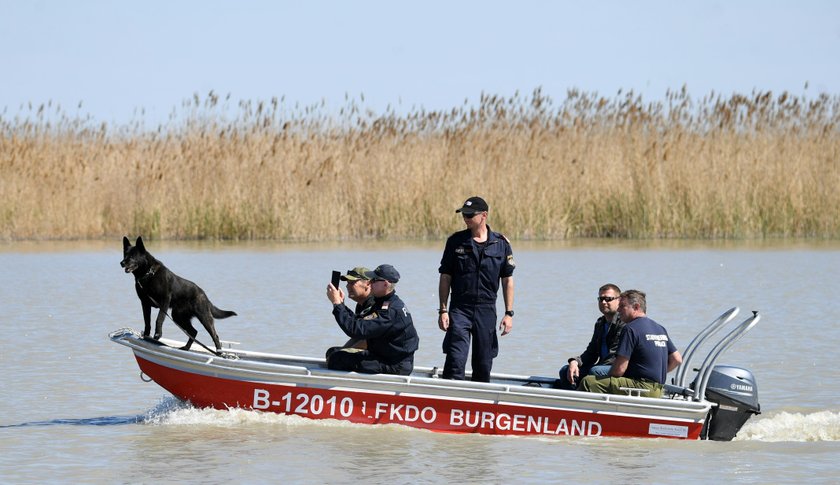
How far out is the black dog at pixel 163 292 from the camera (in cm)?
1000

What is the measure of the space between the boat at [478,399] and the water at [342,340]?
10cm

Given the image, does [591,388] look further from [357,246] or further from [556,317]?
[357,246]

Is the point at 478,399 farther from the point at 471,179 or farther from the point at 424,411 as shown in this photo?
the point at 471,179

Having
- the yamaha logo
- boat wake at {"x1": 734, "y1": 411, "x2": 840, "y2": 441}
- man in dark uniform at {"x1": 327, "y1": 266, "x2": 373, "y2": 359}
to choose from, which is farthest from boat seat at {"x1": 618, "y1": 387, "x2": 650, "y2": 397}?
man in dark uniform at {"x1": 327, "y1": 266, "x2": 373, "y2": 359}

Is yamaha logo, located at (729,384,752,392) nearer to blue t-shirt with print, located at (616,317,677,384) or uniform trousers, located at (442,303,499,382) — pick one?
blue t-shirt with print, located at (616,317,677,384)

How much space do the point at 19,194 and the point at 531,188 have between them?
9187mm

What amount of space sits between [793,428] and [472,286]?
255 centimetres

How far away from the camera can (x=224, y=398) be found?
1024 centimetres

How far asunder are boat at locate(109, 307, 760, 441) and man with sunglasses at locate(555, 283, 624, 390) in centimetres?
40

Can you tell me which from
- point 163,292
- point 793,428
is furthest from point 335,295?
point 793,428

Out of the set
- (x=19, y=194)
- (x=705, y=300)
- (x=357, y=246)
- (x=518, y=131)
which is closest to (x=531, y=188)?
(x=518, y=131)

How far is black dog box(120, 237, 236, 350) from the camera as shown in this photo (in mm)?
10000

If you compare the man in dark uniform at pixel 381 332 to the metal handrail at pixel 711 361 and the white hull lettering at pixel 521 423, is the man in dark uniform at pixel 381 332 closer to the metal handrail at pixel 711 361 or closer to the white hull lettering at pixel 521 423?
the white hull lettering at pixel 521 423

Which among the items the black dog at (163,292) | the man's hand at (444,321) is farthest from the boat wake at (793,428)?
the black dog at (163,292)
